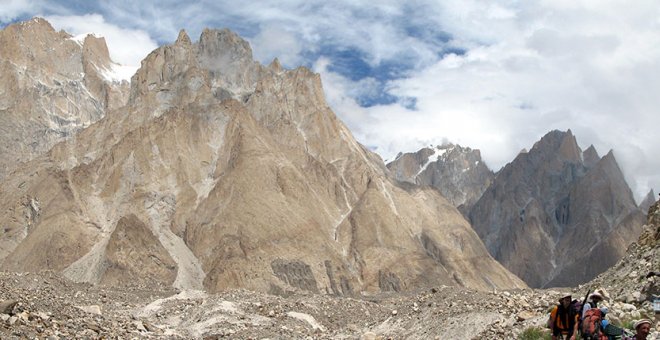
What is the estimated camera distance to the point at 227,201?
13000 cm

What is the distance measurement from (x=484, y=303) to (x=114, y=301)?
24.7 meters

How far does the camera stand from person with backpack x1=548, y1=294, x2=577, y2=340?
661 inches

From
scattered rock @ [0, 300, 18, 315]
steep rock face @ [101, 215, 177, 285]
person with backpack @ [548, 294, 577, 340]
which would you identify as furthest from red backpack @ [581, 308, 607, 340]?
steep rock face @ [101, 215, 177, 285]

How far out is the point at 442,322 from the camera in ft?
102

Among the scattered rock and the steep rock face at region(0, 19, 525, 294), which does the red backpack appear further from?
the steep rock face at region(0, 19, 525, 294)

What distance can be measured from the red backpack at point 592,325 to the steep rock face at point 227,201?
9092 centimetres

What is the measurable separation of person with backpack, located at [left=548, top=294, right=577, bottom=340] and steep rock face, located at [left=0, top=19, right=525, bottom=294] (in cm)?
9021

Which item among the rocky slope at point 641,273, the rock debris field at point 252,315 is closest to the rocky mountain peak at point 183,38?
the rock debris field at point 252,315

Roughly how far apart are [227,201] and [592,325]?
115501 mm

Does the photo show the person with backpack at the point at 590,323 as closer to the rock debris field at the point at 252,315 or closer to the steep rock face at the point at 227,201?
the rock debris field at the point at 252,315

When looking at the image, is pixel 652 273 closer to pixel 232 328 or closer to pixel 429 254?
pixel 232 328

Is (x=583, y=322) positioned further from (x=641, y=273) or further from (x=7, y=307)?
(x=7, y=307)

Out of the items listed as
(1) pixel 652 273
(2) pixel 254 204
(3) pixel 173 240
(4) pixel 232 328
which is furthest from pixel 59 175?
(1) pixel 652 273

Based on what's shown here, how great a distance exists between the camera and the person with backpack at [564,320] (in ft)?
55.1
